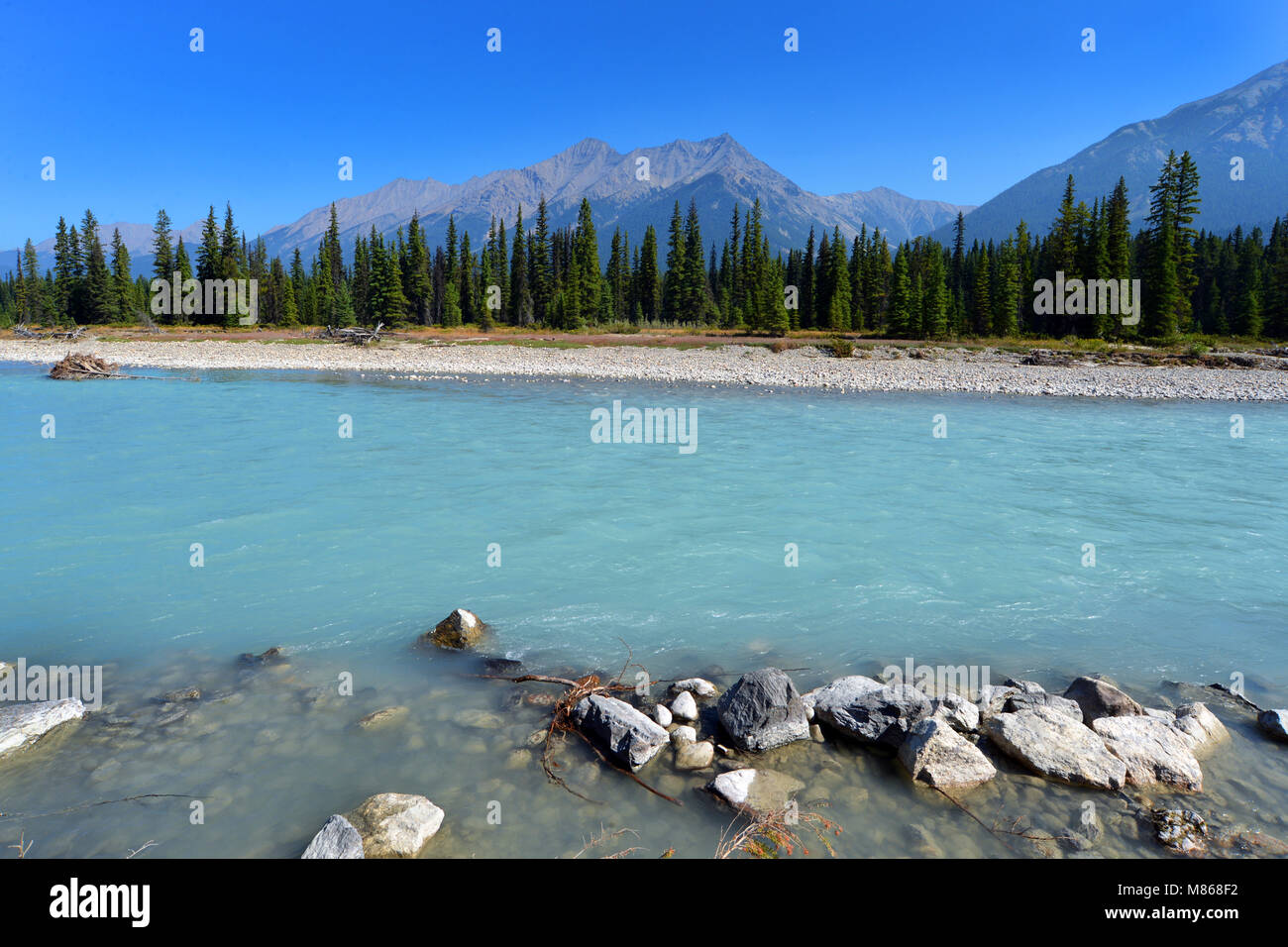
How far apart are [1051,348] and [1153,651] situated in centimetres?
4874

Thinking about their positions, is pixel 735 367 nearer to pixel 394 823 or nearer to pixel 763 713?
pixel 763 713

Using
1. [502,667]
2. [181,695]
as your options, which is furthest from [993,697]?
[181,695]

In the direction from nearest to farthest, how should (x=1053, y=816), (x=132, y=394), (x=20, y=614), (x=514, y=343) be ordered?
(x=1053, y=816) < (x=20, y=614) < (x=132, y=394) < (x=514, y=343)

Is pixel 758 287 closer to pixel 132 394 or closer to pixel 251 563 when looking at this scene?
pixel 132 394

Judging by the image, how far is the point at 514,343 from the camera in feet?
175

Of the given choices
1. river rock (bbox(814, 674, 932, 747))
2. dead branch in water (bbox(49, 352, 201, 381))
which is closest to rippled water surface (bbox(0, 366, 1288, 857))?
river rock (bbox(814, 674, 932, 747))

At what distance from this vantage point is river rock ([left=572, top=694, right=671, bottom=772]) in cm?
463

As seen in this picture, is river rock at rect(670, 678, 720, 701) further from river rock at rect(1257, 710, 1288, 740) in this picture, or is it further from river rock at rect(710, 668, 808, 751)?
river rock at rect(1257, 710, 1288, 740)

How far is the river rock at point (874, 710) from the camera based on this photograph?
4879 millimetres

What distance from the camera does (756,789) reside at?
4367 mm

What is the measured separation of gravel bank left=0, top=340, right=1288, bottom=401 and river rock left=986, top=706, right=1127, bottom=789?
27230 mm

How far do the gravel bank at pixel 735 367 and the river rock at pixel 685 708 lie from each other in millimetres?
27303

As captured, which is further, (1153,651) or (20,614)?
(20,614)
